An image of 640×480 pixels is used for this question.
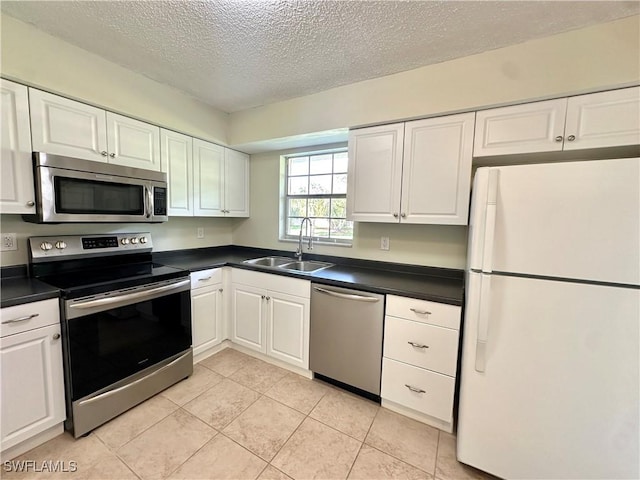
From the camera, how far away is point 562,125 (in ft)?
4.98

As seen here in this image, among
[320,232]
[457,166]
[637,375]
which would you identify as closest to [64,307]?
[320,232]

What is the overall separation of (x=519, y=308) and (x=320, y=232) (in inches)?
73.3

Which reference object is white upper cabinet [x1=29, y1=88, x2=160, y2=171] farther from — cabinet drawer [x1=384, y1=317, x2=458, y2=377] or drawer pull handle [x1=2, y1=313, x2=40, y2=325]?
cabinet drawer [x1=384, y1=317, x2=458, y2=377]

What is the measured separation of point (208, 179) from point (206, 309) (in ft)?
4.22

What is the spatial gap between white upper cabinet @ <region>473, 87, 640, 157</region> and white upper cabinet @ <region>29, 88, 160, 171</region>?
249 centimetres

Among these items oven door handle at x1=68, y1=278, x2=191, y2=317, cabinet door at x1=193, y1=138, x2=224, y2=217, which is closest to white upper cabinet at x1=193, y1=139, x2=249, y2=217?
cabinet door at x1=193, y1=138, x2=224, y2=217

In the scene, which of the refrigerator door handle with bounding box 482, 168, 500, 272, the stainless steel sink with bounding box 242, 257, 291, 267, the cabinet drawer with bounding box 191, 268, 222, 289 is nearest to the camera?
the refrigerator door handle with bounding box 482, 168, 500, 272

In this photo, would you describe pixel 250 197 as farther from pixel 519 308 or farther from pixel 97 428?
pixel 519 308

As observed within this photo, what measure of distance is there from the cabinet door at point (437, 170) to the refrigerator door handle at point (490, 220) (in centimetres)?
56

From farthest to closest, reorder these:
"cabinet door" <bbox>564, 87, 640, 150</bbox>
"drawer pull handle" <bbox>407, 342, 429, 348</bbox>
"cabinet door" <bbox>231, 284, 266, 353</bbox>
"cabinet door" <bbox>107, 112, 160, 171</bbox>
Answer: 1. "cabinet door" <bbox>231, 284, 266, 353</bbox>
2. "cabinet door" <bbox>107, 112, 160, 171</bbox>
3. "drawer pull handle" <bbox>407, 342, 429, 348</bbox>
4. "cabinet door" <bbox>564, 87, 640, 150</bbox>

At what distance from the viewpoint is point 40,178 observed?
5.15ft

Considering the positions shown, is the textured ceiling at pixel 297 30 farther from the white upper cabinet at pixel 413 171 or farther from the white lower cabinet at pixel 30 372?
the white lower cabinet at pixel 30 372

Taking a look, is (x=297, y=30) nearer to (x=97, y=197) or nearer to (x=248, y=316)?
(x=97, y=197)

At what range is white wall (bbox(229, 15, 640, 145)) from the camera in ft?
4.54
